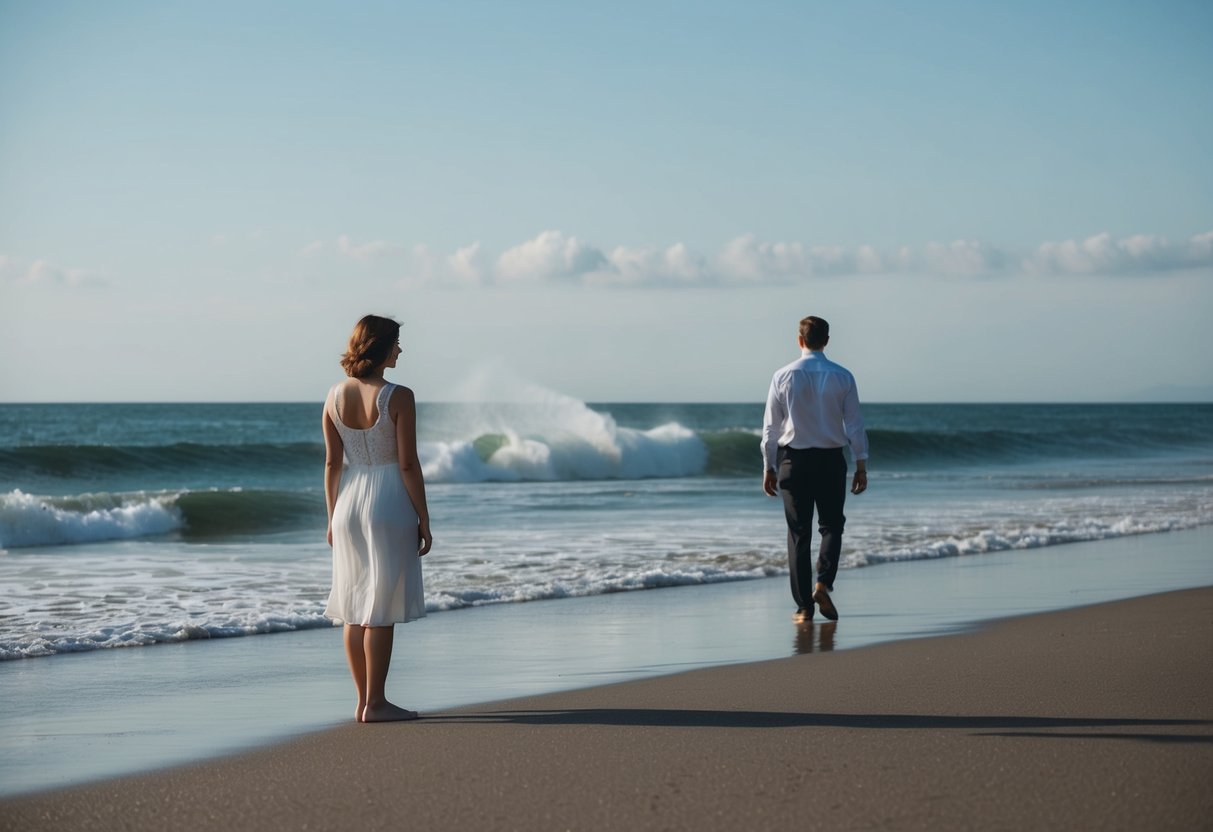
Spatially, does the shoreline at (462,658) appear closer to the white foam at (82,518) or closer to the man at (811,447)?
the man at (811,447)

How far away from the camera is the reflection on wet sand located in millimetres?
6574

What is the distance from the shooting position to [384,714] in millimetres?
4863

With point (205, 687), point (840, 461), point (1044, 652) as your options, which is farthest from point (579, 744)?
point (840, 461)

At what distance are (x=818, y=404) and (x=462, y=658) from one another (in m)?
2.56

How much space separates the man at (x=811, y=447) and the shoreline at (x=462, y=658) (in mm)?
406

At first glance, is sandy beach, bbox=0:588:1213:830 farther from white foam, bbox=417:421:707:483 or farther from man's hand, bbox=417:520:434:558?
white foam, bbox=417:421:707:483

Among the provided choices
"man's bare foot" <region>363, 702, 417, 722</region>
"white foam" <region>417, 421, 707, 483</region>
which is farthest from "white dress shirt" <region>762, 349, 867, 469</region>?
"white foam" <region>417, 421, 707, 483</region>

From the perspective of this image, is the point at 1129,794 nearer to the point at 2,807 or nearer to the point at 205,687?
the point at 2,807

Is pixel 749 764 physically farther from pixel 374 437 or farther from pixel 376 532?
pixel 374 437

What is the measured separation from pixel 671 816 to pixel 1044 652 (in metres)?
3.39

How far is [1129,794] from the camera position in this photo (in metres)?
3.57

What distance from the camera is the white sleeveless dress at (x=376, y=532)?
4.78 metres

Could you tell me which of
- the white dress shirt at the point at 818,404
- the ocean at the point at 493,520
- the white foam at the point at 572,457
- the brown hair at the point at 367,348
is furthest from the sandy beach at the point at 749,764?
the white foam at the point at 572,457

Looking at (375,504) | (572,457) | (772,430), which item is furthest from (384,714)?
(572,457)
